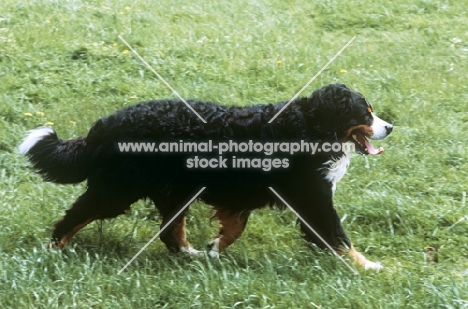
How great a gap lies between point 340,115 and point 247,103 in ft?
8.21

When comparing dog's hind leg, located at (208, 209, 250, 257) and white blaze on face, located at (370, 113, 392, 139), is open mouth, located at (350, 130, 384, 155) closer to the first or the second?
white blaze on face, located at (370, 113, 392, 139)

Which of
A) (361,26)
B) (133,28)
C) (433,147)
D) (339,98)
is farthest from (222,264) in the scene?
(361,26)

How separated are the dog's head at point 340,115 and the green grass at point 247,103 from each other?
2.62 feet

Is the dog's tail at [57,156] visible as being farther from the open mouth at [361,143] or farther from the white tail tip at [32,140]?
the open mouth at [361,143]

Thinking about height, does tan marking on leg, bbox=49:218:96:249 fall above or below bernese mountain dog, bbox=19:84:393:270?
below

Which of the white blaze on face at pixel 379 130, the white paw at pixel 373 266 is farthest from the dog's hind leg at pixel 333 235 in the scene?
the white blaze on face at pixel 379 130

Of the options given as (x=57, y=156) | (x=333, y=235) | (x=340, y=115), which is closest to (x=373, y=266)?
(x=333, y=235)

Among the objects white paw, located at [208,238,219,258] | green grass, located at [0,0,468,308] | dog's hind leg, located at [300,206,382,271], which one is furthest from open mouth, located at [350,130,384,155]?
white paw, located at [208,238,219,258]

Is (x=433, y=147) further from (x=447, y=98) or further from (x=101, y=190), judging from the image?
(x=101, y=190)

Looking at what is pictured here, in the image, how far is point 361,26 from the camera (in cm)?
945

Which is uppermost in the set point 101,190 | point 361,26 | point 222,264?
point 101,190

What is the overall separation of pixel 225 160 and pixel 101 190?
2.61 feet

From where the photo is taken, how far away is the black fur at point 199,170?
4.61 metres

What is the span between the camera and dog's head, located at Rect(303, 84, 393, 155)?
184 inches
